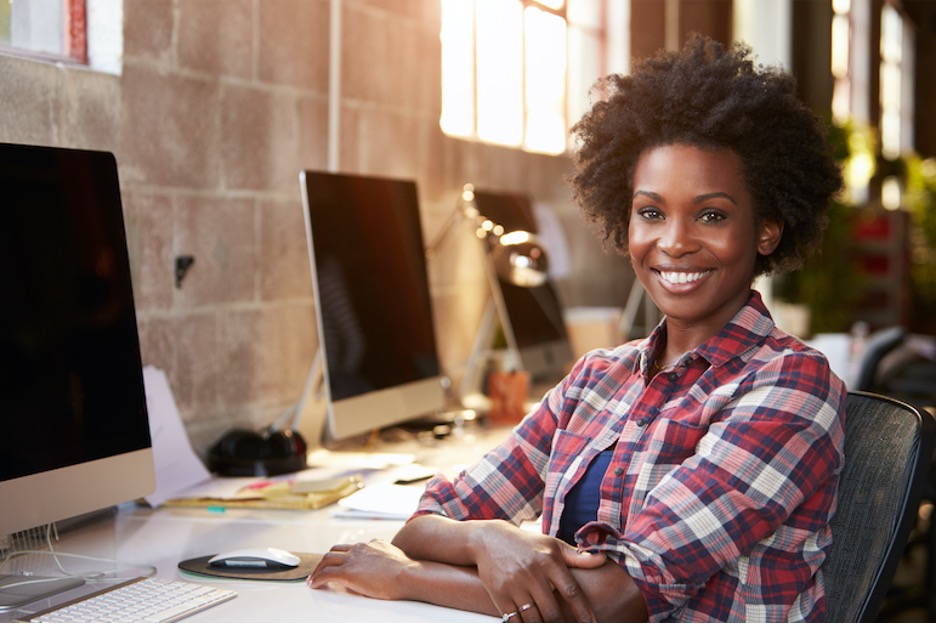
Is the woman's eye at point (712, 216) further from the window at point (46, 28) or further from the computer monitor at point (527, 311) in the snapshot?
the computer monitor at point (527, 311)

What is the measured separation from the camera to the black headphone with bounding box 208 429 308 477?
2.14 metres

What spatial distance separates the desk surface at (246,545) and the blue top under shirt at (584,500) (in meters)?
0.20

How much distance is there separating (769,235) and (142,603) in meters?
0.94

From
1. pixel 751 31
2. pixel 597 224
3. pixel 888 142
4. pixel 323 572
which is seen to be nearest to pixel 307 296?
pixel 597 224

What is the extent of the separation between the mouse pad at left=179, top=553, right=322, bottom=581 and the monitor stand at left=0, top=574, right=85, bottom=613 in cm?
15

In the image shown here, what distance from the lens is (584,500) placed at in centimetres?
145

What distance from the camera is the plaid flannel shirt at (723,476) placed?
4.09ft

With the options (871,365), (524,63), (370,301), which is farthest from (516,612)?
(524,63)

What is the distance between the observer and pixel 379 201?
2393 mm

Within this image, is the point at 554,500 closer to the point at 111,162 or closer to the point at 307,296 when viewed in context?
the point at 111,162

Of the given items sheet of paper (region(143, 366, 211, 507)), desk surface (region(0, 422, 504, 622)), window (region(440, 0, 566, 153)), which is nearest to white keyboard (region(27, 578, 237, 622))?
desk surface (region(0, 422, 504, 622))

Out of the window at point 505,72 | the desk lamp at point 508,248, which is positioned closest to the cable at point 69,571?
the desk lamp at point 508,248

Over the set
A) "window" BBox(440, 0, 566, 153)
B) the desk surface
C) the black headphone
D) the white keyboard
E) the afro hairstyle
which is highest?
"window" BBox(440, 0, 566, 153)

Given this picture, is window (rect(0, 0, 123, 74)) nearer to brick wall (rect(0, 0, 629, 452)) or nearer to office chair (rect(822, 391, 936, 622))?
brick wall (rect(0, 0, 629, 452))
